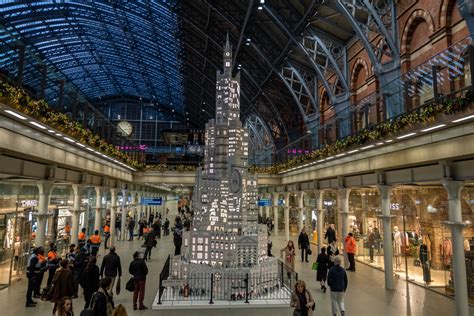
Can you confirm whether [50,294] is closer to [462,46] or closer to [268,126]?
[462,46]

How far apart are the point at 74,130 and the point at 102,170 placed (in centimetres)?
586

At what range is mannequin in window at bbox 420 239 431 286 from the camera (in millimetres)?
12784

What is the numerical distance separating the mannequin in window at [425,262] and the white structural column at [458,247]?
447 cm

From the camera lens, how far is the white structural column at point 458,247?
8336 mm

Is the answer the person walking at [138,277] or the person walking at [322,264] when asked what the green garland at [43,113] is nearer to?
the person walking at [138,277]

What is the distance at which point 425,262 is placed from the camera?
13.1 meters

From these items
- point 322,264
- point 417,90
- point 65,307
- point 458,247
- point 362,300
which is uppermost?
point 417,90

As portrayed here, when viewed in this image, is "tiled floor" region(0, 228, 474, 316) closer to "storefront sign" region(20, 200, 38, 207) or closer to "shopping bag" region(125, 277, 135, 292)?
"shopping bag" region(125, 277, 135, 292)

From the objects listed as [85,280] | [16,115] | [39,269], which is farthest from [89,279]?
[16,115]

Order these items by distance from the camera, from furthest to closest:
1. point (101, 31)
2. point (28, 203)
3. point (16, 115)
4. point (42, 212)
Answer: point (101, 31) < point (28, 203) < point (42, 212) < point (16, 115)

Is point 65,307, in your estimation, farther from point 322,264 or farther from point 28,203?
point 28,203

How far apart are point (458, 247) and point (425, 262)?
16.9 feet

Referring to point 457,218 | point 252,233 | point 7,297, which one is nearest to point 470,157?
point 457,218

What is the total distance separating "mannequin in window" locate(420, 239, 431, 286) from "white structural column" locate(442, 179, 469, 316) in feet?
14.7
